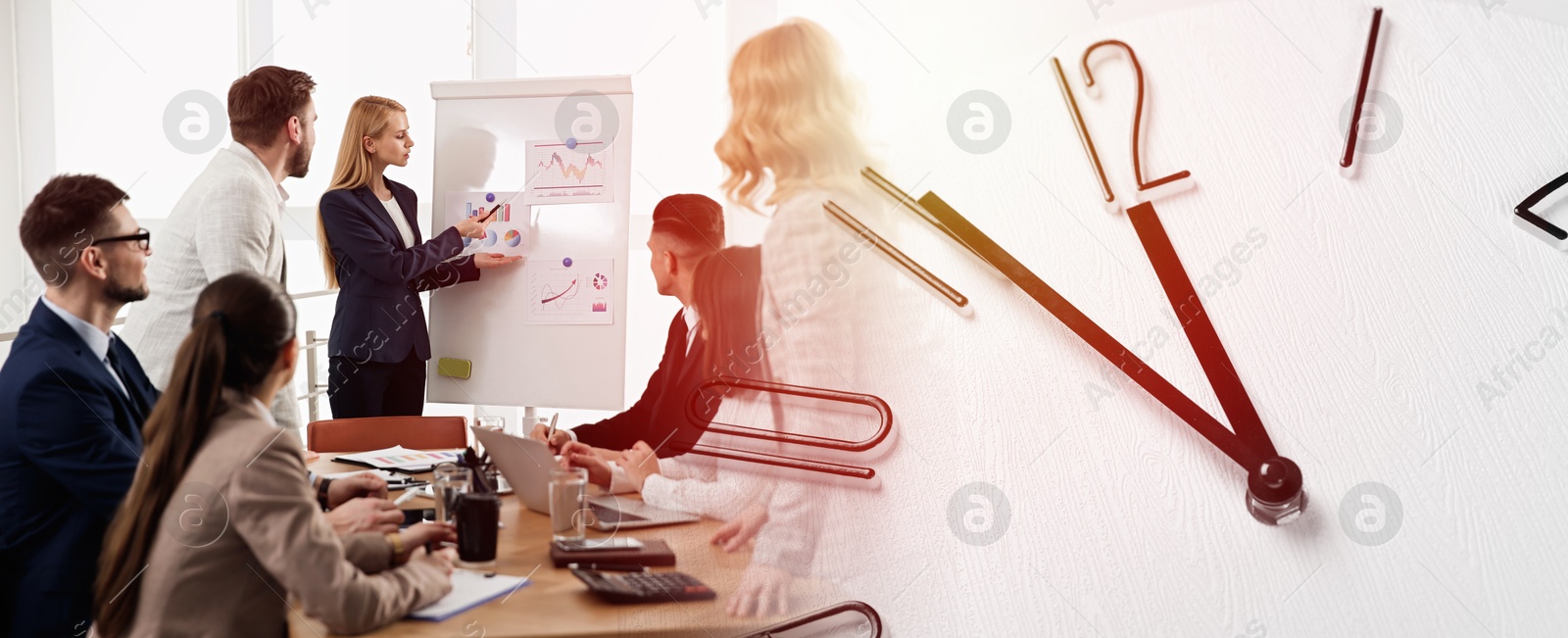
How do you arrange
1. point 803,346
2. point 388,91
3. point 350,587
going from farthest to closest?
point 388,91
point 803,346
point 350,587

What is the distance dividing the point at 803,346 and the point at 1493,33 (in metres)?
1.09

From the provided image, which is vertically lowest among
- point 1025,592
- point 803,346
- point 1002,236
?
point 1025,592

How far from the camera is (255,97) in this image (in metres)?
1.09

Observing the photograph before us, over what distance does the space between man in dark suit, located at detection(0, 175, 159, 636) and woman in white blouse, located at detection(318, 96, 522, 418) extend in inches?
8.4

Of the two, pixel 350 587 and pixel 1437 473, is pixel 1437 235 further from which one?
pixel 350 587

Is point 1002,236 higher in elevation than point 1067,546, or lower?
higher

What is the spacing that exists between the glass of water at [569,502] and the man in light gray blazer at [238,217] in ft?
1.12

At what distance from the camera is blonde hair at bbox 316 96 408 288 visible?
3.79ft

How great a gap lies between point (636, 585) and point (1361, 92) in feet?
4.04

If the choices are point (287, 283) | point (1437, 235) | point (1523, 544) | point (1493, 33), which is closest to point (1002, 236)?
point (1437, 235)

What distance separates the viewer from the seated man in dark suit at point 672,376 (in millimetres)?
1291

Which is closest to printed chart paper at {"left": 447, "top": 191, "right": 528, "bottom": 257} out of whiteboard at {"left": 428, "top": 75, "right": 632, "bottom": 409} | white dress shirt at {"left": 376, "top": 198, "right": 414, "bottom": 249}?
whiteboard at {"left": 428, "top": 75, "right": 632, "bottom": 409}

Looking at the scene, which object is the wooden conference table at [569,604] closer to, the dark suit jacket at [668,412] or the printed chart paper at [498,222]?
the dark suit jacket at [668,412]

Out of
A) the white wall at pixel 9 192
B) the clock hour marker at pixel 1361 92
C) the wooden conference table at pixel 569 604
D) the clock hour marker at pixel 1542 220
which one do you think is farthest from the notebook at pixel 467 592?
the clock hour marker at pixel 1542 220
